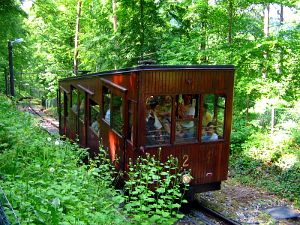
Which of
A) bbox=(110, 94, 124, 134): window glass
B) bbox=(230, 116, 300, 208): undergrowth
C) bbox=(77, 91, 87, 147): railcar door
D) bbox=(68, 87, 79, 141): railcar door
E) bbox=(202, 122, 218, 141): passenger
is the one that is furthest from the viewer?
bbox=(68, 87, 79, 141): railcar door

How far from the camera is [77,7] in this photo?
24719 mm

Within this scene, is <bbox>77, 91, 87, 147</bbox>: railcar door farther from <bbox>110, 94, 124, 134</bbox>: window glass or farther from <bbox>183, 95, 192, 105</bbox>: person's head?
<bbox>183, 95, 192, 105</bbox>: person's head

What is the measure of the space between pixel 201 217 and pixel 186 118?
1995 mm

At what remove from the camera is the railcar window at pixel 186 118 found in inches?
267

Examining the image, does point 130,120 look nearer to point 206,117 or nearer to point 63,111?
point 206,117

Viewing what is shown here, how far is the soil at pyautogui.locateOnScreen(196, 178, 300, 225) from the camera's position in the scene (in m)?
7.03

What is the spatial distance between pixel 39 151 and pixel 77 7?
68.9ft

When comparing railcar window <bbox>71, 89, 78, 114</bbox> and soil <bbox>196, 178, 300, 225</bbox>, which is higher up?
railcar window <bbox>71, 89, 78, 114</bbox>

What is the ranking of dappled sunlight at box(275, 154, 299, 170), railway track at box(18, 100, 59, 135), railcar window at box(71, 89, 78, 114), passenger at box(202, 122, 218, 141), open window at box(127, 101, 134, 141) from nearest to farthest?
open window at box(127, 101, 134, 141)
passenger at box(202, 122, 218, 141)
dappled sunlight at box(275, 154, 299, 170)
railcar window at box(71, 89, 78, 114)
railway track at box(18, 100, 59, 135)

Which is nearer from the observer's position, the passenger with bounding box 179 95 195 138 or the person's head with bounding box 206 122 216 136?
→ the passenger with bounding box 179 95 195 138

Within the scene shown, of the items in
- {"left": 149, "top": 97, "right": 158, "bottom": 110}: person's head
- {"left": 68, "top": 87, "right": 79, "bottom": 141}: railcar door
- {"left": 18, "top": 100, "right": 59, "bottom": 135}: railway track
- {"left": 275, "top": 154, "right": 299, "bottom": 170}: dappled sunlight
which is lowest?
{"left": 18, "top": 100, "right": 59, "bottom": 135}: railway track

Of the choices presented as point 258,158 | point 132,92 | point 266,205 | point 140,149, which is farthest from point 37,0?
point 266,205

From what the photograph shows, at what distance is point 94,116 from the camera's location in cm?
942

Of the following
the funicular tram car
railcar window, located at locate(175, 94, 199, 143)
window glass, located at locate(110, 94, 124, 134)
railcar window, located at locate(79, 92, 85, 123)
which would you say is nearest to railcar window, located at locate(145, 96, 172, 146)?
the funicular tram car
